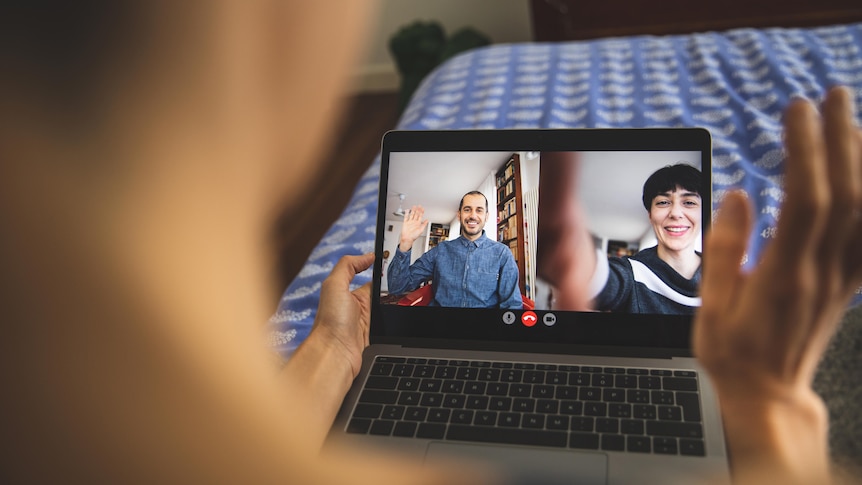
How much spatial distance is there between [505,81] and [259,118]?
1.46 m

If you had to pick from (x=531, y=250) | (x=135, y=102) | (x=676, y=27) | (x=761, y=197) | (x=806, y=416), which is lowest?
(x=676, y=27)

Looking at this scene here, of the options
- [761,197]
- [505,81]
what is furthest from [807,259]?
[505,81]

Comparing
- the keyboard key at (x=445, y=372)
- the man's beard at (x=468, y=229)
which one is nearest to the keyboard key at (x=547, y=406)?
the keyboard key at (x=445, y=372)

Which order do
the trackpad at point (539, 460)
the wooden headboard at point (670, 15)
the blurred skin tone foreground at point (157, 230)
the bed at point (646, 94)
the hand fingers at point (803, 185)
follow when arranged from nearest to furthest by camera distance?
the blurred skin tone foreground at point (157, 230) → the hand fingers at point (803, 185) → the trackpad at point (539, 460) → the bed at point (646, 94) → the wooden headboard at point (670, 15)

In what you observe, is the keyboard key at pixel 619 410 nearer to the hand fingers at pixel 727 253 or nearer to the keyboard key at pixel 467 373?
the keyboard key at pixel 467 373

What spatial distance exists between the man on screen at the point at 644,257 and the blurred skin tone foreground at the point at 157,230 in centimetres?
55

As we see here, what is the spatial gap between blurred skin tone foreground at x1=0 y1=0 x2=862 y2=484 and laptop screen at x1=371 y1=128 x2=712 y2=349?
1.77ft

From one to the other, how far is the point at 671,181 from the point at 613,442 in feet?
1.10

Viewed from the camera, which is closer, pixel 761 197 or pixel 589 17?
pixel 761 197

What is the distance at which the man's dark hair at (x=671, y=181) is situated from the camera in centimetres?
77

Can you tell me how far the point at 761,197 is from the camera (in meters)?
1.04

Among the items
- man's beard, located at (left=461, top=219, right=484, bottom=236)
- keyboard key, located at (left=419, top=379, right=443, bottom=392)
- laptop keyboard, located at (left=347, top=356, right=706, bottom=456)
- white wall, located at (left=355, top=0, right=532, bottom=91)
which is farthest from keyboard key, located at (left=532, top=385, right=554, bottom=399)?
white wall, located at (left=355, top=0, right=532, bottom=91)

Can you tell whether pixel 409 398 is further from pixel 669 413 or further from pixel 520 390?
pixel 669 413

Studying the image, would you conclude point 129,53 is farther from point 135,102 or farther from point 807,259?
point 807,259
